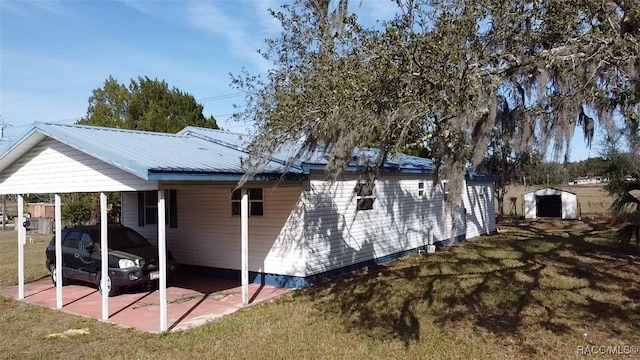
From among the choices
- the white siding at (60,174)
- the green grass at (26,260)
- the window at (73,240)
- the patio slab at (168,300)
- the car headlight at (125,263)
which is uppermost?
the white siding at (60,174)

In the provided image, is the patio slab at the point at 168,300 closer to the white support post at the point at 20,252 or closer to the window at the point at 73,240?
the white support post at the point at 20,252

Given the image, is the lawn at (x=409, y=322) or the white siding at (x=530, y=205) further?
the white siding at (x=530, y=205)

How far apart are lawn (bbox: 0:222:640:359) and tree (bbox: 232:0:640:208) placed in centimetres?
222

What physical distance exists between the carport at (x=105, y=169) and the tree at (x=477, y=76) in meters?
2.69

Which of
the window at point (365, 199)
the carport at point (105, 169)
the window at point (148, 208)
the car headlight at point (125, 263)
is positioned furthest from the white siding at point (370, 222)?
the window at point (148, 208)

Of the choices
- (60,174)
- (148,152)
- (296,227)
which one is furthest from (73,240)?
(296,227)

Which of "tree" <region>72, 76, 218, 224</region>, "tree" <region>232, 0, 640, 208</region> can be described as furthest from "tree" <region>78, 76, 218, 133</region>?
"tree" <region>232, 0, 640, 208</region>

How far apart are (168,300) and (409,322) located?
15.8 ft

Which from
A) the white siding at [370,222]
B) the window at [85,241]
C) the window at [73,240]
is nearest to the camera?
the window at [85,241]

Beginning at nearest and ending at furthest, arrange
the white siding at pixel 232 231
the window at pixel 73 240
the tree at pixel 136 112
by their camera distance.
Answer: the white siding at pixel 232 231, the window at pixel 73 240, the tree at pixel 136 112

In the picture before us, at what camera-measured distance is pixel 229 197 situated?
11.8 metres

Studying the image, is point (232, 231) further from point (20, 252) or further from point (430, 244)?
point (430, 244)

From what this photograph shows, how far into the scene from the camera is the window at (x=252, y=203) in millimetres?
11508

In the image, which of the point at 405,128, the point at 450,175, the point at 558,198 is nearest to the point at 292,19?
the point at 405,128
